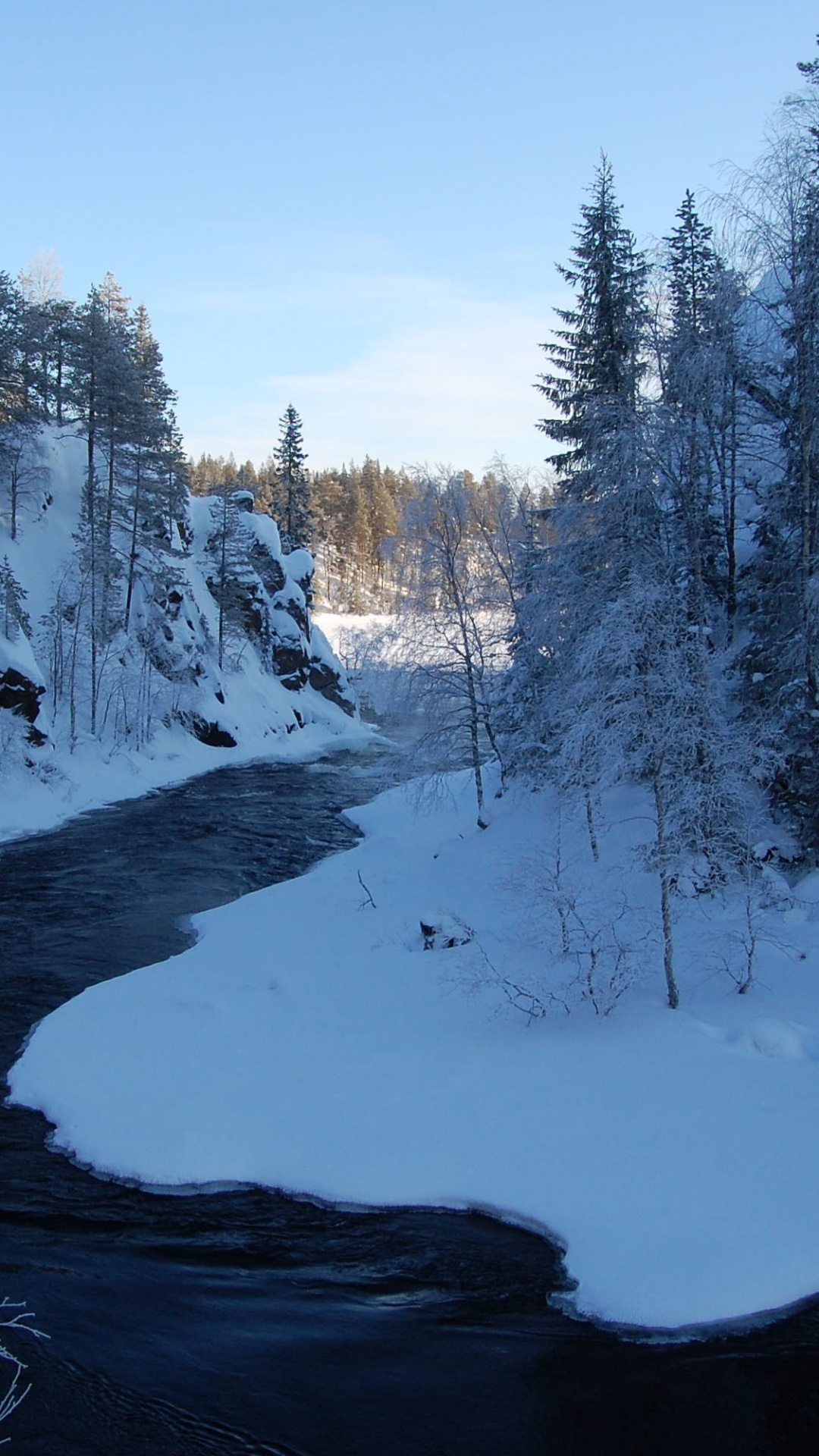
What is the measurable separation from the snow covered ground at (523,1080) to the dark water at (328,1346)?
1.19ft

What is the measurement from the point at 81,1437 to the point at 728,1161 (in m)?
5.73

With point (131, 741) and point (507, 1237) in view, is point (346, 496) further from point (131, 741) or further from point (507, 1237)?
point (507, 1237)

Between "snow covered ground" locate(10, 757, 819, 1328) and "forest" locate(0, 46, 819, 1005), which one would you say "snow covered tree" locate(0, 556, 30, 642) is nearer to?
"forest" locate(0, 46, 819, 1005)

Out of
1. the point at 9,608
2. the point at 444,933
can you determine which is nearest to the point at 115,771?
the point at 9,608

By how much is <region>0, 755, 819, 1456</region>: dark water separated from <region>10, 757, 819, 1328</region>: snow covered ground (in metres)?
0.36

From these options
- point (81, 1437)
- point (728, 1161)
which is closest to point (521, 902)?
point (728, 1161)

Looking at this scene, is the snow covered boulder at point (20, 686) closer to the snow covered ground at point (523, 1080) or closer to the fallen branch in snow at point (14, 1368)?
the snow covered ground at point (523, 1080)

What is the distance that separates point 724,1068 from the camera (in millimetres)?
9180

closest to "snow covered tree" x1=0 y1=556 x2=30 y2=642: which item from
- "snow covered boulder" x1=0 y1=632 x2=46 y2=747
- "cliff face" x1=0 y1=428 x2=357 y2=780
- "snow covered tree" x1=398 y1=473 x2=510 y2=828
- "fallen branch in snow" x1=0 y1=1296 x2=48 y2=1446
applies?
"cliff face" x1=0 y1=428 x2=357 y2=780

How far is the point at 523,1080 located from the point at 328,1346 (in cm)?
374

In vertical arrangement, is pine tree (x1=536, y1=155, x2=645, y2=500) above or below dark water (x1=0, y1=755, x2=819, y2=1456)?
above

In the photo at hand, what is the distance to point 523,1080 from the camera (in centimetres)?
955

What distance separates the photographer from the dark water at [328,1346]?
5660mm

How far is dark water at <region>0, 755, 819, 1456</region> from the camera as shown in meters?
5.66
